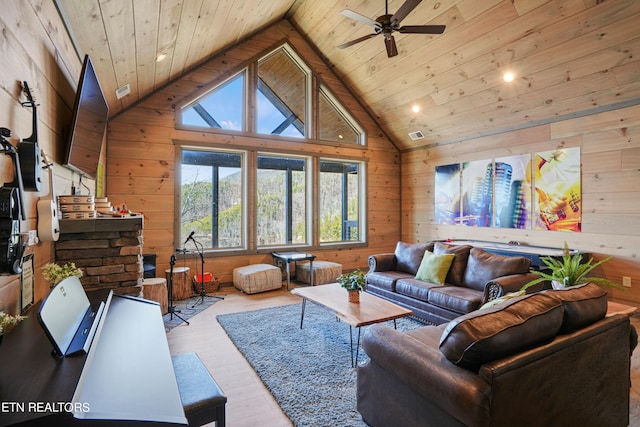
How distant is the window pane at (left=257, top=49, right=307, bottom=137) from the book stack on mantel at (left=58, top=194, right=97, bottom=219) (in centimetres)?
370

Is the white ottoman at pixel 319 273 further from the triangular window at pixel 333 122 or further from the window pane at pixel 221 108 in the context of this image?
the window pane at pixel 221 108

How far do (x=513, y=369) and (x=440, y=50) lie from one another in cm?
455

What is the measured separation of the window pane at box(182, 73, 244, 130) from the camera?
5.40 metres

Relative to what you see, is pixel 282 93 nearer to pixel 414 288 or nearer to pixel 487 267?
pixel 414 288

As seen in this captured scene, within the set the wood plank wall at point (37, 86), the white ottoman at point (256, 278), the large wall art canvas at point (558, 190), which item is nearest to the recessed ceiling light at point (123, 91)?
the wood plank wall at point (37, 86)

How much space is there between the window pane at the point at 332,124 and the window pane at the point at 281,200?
0.75m

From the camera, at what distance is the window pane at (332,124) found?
6.49 m

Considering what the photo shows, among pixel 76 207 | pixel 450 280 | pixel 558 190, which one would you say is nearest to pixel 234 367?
pixel 76 207

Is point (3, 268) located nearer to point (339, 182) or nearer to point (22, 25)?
point (22, 25)

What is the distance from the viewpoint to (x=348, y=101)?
666cm

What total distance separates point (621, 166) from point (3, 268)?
5.67 metres

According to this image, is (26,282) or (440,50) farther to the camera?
(440,50)

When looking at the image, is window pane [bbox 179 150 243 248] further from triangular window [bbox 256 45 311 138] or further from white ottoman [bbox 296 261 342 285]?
white ottoman [bbox 296 261 342 285]

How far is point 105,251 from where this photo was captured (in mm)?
2592
